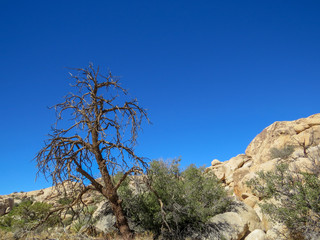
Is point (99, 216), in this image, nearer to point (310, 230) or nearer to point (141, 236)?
point (141, 236)

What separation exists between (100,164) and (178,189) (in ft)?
15.5

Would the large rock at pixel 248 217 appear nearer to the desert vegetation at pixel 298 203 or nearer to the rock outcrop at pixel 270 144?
the desert vegetation at pixel 298 203

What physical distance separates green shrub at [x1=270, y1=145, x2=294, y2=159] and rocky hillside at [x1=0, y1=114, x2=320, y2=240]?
24cm

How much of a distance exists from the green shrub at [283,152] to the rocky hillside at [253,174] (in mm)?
242

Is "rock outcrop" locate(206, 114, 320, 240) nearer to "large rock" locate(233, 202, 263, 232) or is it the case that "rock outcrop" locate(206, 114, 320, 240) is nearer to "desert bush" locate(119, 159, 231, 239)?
"large rock" locate(233, 202, 263, 232)

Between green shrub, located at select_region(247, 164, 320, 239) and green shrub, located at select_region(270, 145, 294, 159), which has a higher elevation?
green shrub, located at select_region(270, 145, 294, 159)

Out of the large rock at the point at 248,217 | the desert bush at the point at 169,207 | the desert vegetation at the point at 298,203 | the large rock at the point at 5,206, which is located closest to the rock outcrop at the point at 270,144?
the large rock at the point at 248,217

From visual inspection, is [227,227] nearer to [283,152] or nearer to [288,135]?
[283,152]

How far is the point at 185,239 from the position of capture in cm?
1087

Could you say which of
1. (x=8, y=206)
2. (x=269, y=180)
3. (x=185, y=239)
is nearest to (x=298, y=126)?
(x=269, y=180)

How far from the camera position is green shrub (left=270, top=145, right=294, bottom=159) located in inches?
929

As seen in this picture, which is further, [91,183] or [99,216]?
[99,216]

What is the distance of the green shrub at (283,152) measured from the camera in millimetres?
23600

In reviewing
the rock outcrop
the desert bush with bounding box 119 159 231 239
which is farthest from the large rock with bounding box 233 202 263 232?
the rock outcrop
